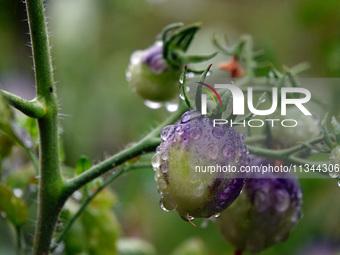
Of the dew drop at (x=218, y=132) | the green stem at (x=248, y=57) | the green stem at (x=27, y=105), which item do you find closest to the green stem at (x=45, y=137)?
the green stem at (x=27, y=105)

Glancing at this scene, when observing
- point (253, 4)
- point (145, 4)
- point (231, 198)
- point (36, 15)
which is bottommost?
point (231, 198)

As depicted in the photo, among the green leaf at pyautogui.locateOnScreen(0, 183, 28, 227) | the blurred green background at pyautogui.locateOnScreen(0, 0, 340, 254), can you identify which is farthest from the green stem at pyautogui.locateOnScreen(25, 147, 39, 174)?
the blurred green background at pyautogui.locateOnScreen(0, 0, 340, 254)

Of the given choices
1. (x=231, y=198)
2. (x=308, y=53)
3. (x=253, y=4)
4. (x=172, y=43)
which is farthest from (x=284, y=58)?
(x=231, y=198)

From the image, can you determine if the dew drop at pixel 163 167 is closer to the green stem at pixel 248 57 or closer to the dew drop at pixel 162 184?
the dew drop at pixel 162 184

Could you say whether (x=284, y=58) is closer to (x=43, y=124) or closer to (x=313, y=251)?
(x=313, y=251)

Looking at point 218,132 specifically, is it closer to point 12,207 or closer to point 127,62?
point 12,207

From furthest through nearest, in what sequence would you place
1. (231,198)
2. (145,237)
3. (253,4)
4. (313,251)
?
(253,4) → (145,237) → (313,251) → (231,198)
